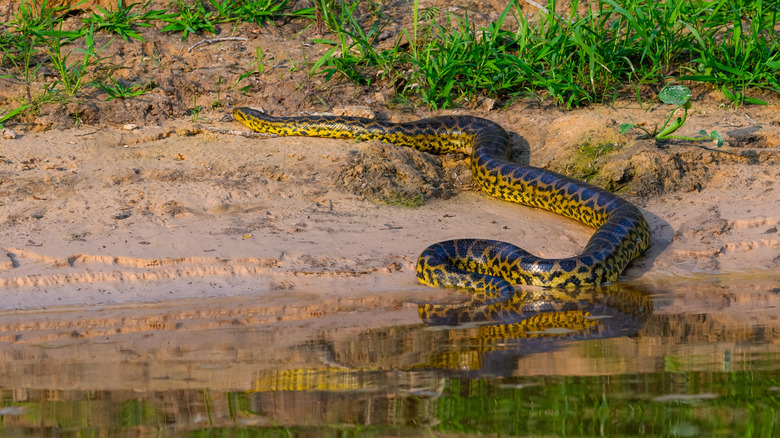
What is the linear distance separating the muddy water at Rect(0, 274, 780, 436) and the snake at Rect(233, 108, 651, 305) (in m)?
0.54

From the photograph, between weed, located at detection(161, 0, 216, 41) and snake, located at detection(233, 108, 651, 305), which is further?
weed, located at detection(161, 0, 216, 41)

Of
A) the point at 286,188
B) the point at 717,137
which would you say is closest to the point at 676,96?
the point at 717,137

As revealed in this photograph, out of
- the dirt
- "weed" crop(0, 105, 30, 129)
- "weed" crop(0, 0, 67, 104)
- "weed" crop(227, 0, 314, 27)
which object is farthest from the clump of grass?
"weed" crop(0, 0, 67, 104)

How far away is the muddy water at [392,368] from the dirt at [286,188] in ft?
2.07

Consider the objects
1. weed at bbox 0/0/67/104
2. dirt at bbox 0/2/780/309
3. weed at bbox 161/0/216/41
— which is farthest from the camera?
weed at bbox 161/0/216/41

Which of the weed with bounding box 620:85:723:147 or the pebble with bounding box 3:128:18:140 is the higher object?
the weed with bounding box 620:85:723:147

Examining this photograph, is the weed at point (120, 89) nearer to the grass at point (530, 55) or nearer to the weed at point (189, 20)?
the grass at point (530, 55)

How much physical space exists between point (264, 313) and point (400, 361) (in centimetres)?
166

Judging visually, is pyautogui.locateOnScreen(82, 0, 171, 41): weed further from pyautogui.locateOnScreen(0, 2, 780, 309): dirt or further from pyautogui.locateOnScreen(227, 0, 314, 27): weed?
pyautogui.locateOnScreen(227, 0, 314, 27): weed

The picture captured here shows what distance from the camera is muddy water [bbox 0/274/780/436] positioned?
10.6ft

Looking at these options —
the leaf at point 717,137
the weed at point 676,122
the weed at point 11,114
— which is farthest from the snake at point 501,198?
the weed at point 11,114

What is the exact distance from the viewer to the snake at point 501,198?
654cm

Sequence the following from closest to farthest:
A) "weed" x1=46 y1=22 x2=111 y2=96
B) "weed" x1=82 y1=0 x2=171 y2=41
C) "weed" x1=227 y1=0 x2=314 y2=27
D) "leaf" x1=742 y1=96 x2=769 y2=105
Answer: "weed" x1=46 y1=22 x2=111 y2=96, "leaf" x1=742 y1=96 x2=769 y2=105, "weed" x1=82 y1=0 x2=171 y2=41, "weed" x1=227 y1=0 x2=314 y2=27

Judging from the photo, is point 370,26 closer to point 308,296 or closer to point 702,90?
point 702,90
